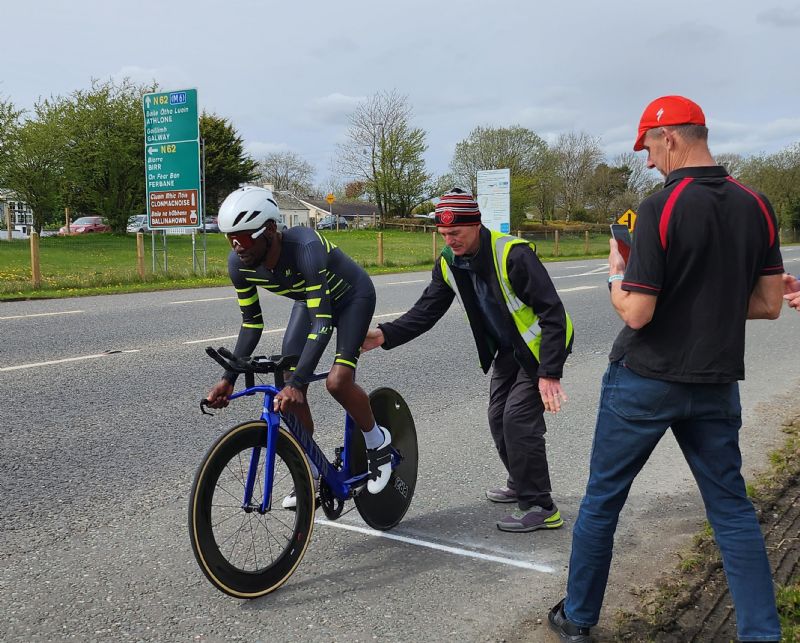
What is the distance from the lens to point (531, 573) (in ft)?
11.8

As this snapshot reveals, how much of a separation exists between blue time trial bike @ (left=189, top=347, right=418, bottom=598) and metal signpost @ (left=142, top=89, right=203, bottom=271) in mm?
19136

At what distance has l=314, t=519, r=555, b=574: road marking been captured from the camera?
366 cm

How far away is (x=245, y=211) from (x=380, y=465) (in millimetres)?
1493

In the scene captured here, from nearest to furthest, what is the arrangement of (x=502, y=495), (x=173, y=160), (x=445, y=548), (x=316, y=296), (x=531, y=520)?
1. (x=316, y=296)
2. (x=445, y=548)
3. (x=531, y=520)
4. (x=502, y=495)
5. (x=173, y=160)

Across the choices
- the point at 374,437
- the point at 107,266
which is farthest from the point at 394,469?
the point at 107,266

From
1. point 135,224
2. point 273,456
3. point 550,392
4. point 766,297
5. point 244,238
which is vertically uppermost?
point 135,224

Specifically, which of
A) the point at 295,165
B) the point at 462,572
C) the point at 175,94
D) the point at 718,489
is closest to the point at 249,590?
the point at 462,572

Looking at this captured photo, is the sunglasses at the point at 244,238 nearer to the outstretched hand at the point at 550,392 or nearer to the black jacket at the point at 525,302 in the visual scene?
the black jacket at the point at 525,302

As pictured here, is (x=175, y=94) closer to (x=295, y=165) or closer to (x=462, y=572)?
(x=462, y=572)

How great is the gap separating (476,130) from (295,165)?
129 feet

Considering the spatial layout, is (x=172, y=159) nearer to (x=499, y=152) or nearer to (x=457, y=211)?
(x=457, y=211)

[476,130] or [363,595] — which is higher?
[476,130]

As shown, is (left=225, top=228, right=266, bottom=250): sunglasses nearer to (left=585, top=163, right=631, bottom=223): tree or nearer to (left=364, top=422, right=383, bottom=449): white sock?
(left=364, top=422, right=383, bottom=449): white sock

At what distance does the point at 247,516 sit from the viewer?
343 centimetres
